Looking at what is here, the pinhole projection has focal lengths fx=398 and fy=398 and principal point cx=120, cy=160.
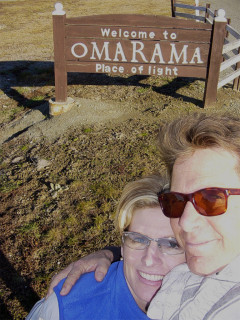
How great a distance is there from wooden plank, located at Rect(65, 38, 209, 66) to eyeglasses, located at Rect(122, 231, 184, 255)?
4505 millimetres

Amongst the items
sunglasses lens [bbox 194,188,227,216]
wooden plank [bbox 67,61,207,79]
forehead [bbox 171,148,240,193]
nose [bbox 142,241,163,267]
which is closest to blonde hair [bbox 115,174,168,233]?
nose [bbox 142,241,163,267]

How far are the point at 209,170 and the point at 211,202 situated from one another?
133 mm

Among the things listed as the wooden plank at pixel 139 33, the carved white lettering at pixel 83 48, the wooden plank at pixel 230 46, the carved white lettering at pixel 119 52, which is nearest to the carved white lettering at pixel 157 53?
the wooden plank at pixel 139 33

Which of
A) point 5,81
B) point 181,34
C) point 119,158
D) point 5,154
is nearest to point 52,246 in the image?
point 119,158

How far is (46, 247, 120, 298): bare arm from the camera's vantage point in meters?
1.92

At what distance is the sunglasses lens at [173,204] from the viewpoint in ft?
5.03

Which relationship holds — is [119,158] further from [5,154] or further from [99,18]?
[99,18]

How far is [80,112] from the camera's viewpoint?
249 inches

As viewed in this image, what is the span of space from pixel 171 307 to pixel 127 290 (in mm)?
428

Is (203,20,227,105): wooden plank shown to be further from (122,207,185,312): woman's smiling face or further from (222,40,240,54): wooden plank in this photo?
(122,207,185,312): woman's smiling face

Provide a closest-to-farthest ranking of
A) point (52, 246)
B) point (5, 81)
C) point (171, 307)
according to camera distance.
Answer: point (171, 307) → point (52, 246) → point (5, 81)

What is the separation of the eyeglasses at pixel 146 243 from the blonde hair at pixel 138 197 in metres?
0.09

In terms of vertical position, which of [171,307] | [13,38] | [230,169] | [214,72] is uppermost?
[230,169]

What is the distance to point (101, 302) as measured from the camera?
1798 millimetres
